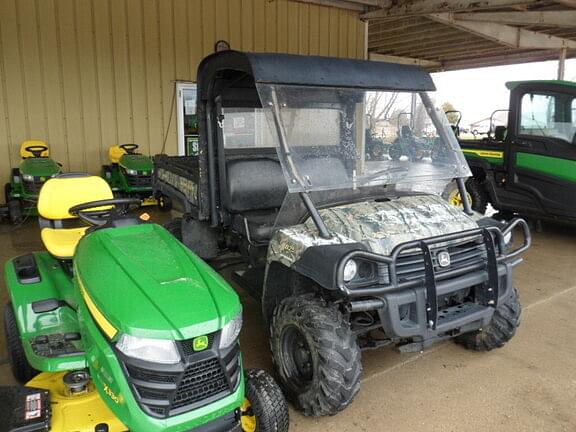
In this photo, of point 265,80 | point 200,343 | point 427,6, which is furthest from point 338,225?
point 427,6

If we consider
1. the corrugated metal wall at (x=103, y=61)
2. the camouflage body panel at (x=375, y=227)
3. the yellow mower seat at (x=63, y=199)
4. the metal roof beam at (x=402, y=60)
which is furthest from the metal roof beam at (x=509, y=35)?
the yellow mower seat at (x=63, y=199)

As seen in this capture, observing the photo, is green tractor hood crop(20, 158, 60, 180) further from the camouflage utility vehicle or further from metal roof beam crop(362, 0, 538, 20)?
metal roof beam crop(362, 0, 538, 20)

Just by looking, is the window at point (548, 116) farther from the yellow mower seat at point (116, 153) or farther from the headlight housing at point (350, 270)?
the yellow mower seat at point (116, 153)

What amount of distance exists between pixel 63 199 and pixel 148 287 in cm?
153

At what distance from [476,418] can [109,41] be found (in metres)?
7.49

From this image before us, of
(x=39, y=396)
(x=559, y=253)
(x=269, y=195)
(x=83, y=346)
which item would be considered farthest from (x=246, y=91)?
(x=559, y=253)

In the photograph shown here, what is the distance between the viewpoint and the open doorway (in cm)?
862

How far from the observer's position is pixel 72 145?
309 inches

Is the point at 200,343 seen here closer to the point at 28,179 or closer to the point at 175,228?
the point at 175,228

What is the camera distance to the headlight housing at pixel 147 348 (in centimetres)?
169

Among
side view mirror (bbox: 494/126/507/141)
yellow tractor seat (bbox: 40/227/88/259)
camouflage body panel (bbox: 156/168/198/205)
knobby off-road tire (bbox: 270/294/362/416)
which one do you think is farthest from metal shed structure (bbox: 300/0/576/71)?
yellow tractor seat (bbox: 40/227/88/259)

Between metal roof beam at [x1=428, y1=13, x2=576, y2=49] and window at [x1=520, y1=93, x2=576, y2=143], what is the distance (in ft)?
11.7

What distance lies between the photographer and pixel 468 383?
2.90 metres

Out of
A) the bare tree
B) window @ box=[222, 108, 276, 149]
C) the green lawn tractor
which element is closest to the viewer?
the bare tree
